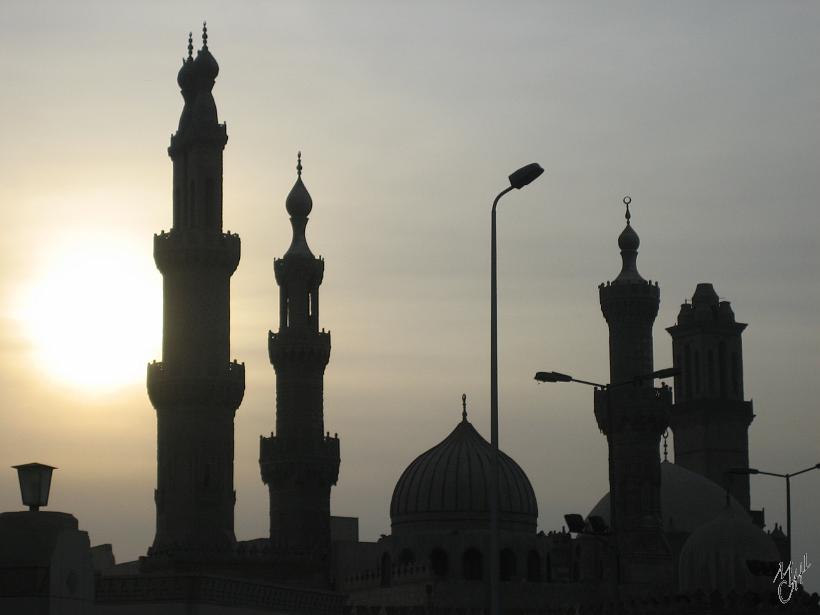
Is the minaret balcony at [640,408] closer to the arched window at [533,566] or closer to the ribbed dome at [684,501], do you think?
the ribbed dome at [684,501]

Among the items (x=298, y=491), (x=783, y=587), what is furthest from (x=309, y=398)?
(x=783, y=587)

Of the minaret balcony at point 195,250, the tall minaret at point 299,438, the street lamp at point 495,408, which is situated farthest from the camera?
the tall minaret at point 299,438

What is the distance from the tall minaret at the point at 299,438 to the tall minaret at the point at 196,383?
205 inches

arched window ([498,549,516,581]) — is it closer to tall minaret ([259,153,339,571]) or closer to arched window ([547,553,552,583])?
arched window ([547,553,552,583])

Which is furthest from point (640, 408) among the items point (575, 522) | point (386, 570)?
point (575, 522)

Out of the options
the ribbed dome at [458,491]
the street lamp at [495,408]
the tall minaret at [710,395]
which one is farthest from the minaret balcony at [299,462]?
the street lamp at [495,408]

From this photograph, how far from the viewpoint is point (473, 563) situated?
60469 mm

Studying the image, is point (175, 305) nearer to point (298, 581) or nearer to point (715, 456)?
point (298, 581)

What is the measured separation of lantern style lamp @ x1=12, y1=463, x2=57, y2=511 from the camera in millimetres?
22328

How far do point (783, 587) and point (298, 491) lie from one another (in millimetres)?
23029

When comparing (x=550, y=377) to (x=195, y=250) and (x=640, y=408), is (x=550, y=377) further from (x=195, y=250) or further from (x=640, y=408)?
(x=640, y=408)

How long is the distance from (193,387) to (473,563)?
38.0 ft

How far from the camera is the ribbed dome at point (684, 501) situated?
67.9 meters

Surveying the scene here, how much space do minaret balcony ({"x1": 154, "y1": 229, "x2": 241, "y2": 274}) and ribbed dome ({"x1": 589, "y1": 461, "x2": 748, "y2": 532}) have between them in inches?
729
